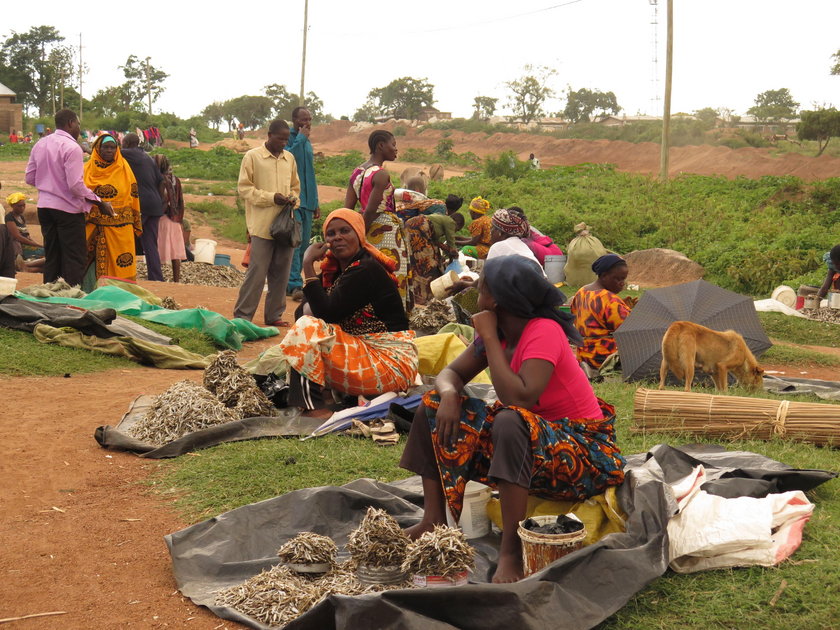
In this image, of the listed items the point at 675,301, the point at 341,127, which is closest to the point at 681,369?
the point at 675,301

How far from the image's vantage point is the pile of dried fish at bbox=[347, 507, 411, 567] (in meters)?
3.30

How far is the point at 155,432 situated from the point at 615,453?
2.98 m

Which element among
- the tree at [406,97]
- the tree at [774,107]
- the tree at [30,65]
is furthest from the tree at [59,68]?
the tree at [774,107]

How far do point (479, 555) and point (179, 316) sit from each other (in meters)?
5.86

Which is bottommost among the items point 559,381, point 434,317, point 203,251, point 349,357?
point 434,317

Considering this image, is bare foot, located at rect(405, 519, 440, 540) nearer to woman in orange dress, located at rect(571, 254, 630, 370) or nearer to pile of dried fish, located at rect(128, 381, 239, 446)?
pile of dried fish, located at rect(128, 381, 239, 446)

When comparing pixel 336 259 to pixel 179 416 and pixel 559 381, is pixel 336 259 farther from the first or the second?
pixel 559 381

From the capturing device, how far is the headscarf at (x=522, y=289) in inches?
137

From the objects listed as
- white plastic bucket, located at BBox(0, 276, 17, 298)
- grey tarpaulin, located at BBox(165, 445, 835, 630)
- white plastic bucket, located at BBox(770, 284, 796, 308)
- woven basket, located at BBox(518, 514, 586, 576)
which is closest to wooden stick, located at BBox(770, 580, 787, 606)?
grey tarpaulin, located at BBox(165, 445, 835, 630)

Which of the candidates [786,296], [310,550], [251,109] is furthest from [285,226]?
[251,109]

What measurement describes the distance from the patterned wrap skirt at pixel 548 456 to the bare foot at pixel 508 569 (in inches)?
10.5

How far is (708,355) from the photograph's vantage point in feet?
21.9

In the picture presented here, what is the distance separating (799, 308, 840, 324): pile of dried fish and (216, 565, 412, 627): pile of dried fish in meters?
9.33

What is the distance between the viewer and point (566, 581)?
3.03m
